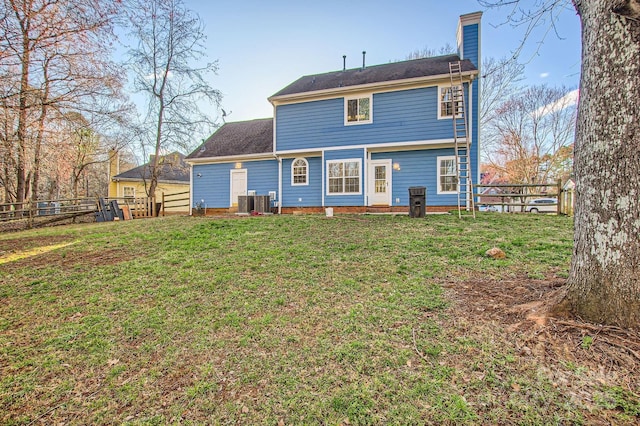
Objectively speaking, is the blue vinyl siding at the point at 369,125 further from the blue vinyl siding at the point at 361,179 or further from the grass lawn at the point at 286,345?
the grass lawn at the point at 286,345

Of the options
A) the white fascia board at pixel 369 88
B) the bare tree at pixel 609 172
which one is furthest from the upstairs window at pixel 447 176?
the bare tree at pixel 609 172

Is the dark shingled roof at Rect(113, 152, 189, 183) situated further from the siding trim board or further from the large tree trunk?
the large tree trunk

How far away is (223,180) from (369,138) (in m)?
7.95

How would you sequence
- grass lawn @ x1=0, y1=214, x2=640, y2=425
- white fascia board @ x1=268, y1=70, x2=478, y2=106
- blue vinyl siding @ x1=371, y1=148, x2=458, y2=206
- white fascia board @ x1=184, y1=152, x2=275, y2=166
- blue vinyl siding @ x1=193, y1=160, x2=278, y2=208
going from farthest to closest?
blue vinyl siding @ x1=193, y1=160, x2=278, y2=208, white fascia board @ x1=184, y1=152, x2=275, y2=166, blue vinyl siding @ x1=371, y1=148, x2=458, y2=206, white fascia board @ x1=268, y1=70, x2=478, y2=106, grass lawn @ x1=0, y1=214, x2=640, y2=425

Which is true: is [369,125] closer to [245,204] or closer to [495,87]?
[245,204]

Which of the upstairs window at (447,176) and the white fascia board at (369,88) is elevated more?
the white fascia board at (369,88)

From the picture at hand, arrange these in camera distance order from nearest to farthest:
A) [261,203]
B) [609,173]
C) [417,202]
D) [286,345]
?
[609,173], [286,345], [417,202], [261,203]

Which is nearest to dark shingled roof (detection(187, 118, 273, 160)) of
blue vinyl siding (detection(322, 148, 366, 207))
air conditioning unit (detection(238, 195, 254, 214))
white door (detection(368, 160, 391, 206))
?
air conditioning unit (detection(238, 195, 254, 214))

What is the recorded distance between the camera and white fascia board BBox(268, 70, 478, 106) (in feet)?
36.8

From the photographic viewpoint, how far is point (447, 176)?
38.6 ft

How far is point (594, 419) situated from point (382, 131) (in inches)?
445

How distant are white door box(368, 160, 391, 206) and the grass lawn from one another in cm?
738

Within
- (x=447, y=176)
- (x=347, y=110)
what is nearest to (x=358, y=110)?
(x=347, y=110)

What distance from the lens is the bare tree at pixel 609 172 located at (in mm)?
2318
